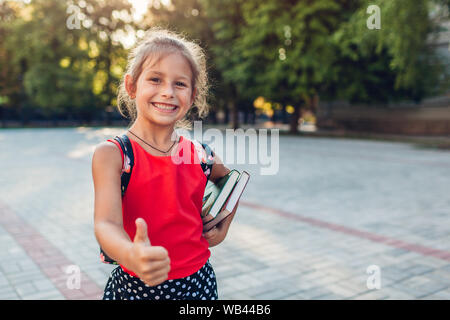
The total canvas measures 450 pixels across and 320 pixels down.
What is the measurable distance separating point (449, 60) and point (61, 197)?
70.2ft

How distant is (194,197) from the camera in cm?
163

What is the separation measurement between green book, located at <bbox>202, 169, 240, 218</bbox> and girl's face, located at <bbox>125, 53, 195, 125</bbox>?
0.33m

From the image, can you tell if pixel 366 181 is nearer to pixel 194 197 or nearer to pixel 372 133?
pixel 194 197

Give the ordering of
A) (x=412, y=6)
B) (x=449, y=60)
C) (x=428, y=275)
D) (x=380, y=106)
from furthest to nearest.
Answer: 1. (x=380, y=106)
2. (x=449, y=60)
3. (x=412, y=6)
4. (x=428, y=275)

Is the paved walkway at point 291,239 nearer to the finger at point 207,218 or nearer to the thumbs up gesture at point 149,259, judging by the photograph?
the finger at point 207,218

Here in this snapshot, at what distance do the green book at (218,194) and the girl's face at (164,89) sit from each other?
0.33 m

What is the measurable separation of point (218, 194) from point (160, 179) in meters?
0.28

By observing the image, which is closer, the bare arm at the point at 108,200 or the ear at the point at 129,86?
the bare arm at the point at 108,200

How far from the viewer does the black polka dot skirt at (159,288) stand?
1640 millimetres

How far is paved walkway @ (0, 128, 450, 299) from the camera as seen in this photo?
389cm

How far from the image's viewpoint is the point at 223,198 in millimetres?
1661

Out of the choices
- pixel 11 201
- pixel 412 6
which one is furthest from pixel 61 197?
pixel 412 6

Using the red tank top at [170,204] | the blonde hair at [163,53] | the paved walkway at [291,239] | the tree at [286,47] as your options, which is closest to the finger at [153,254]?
the red tank top at [170,204]

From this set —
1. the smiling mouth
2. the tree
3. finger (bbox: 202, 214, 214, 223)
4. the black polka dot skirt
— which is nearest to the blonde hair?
the smiling mouth
